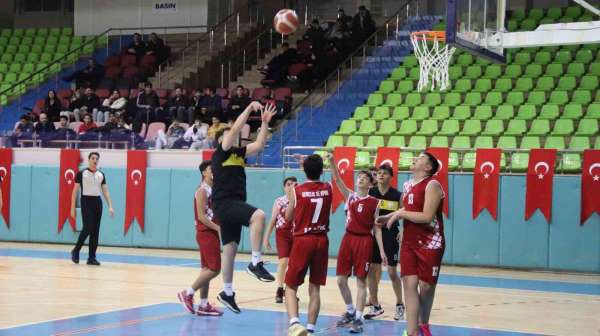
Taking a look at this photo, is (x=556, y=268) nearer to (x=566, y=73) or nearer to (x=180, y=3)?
(x=566, y=73)

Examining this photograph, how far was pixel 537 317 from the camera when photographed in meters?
12.8

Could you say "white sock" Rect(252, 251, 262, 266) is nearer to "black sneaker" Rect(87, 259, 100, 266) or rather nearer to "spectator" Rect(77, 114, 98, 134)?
"black sneaker" Rect(87, 259, 100, 266)

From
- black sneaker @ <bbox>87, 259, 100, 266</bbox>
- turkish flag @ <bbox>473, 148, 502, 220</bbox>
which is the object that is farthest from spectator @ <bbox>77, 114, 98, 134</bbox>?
turkish flag @ <bbox>473, 148, 502, 220</bbox>

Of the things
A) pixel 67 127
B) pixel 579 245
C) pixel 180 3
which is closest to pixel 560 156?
pixel 579 245

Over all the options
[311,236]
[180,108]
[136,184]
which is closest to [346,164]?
[136,184]

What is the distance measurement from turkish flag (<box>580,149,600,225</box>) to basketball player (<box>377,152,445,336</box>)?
936 centimetres

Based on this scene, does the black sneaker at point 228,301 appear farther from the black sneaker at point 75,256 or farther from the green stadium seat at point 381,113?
the green stadium seat at point 381,113

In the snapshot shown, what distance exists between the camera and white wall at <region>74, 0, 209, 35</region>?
32.9 m

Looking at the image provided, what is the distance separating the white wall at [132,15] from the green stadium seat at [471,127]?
1300 centimetres

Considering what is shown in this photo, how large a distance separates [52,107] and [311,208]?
18215mm

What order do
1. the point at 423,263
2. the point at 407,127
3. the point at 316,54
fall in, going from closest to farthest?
the point at 423,263
the point at 407,127
the point at 316,54

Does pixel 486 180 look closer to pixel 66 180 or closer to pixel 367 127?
pixel 367 127

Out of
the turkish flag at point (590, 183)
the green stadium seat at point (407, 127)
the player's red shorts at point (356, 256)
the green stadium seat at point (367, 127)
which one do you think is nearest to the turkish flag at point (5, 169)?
the green stadium seat at point (367, 127)

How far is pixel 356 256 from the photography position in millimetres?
11688
